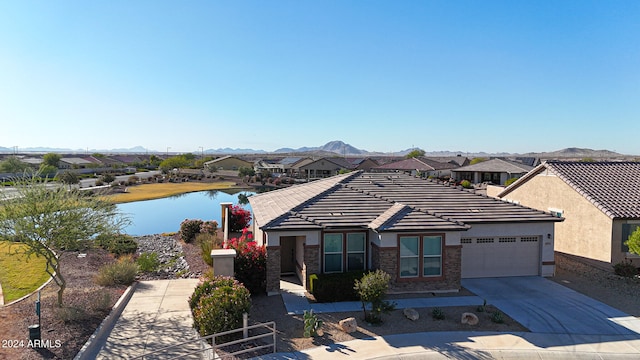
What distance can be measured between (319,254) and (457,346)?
621 centimetres

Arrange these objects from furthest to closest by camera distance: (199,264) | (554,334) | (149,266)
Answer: (199,264)
(149,266)
(554,334)

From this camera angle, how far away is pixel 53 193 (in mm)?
14164

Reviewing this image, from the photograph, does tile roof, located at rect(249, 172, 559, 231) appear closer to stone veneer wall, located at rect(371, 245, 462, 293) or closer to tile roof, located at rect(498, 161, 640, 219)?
stone veneer wall, located at rect(371, 245, 462, 293)

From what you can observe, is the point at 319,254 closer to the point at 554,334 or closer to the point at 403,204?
the point at 403,204

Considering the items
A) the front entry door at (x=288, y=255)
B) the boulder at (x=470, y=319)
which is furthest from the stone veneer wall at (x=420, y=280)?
the front entry door at (x=288, y=255)

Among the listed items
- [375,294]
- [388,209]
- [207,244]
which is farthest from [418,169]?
[375,294]

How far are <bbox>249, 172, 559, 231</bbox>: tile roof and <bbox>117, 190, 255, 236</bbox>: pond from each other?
1943 cm

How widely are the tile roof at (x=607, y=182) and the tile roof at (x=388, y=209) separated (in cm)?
447

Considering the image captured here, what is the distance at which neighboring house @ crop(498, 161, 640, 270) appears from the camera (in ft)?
64.5

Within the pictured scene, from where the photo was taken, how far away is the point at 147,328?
1267 cm

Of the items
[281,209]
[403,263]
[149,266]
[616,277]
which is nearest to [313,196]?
[281,209]

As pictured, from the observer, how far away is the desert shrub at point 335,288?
1502cm

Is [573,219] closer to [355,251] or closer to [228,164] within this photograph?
[355,251]

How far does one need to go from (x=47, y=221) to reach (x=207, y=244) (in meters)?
9.34
